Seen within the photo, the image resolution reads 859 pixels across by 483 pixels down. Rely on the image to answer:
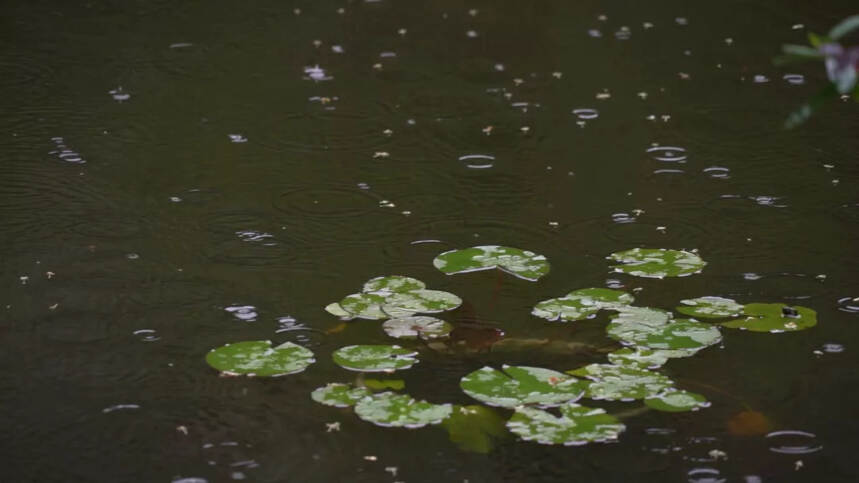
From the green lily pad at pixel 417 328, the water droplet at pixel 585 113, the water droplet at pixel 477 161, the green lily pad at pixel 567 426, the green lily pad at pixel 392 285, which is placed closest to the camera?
the green lily pad at pixel 567 426

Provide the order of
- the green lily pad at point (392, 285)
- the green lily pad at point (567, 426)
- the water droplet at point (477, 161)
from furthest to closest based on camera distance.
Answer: the water droplet at point (477, 161)
the green lily pad at point (392, 285)
the green lily pad at point (567, 426)

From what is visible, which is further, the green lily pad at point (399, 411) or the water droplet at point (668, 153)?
the water droplet at point (668, 153)

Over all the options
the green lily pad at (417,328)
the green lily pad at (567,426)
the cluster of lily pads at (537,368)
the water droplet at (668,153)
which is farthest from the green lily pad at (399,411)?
the water droplet at (668,153)

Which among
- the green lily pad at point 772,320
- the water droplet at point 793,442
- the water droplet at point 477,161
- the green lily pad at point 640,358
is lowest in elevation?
the water droplet at point 793,442

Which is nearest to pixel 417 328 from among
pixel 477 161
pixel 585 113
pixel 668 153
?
pixel 477 161

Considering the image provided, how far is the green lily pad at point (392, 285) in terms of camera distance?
2.26 m

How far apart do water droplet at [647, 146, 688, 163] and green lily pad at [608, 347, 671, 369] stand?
103cm

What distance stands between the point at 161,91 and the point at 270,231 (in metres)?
0.99

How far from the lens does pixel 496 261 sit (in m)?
2.38

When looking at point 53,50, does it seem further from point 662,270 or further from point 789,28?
point 789,28

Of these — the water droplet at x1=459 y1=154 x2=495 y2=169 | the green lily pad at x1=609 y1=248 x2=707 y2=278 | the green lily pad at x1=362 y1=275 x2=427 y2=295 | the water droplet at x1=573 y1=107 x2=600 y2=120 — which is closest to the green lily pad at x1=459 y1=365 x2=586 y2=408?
the green lily pad at x1=362 y1=275 x2=427 y2=295

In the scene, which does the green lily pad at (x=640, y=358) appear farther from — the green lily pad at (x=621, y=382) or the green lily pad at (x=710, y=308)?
the green lily pad at (x=710, y=308)

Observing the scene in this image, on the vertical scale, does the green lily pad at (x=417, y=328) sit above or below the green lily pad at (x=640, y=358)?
above

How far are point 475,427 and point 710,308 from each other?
630 millimetres
